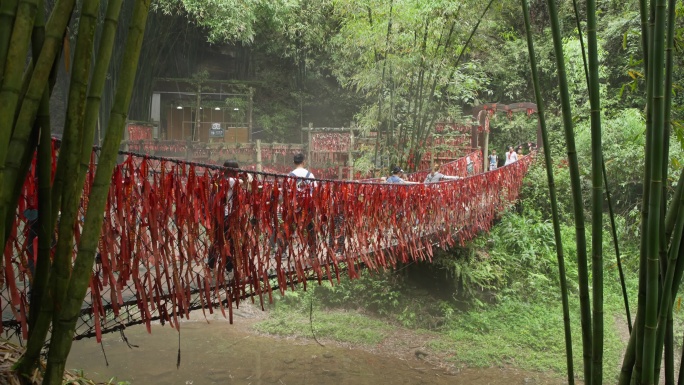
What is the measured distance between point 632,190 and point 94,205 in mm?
9443

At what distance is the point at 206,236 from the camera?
8.00 feet

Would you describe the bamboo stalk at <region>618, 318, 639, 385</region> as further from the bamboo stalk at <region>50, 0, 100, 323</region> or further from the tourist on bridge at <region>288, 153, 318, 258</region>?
the tourist on bridge at <region>288, 153, 318, 258</region>

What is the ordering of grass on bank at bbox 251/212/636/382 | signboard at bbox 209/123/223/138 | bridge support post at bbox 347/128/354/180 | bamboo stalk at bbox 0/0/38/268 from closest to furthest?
bamboo stalk at bbox 0/0/38/268
grass on bank at bbox 251/212/636/382
bridge support post at bbox 347/128/354/180
signboard at bbox 209/123/223/138

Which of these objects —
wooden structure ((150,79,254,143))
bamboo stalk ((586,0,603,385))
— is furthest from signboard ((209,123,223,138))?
bamboo stalk ((586,0,603,385))

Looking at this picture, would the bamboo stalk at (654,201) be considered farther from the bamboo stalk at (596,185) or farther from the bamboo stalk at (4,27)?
the bamboo stalk at (4,27)

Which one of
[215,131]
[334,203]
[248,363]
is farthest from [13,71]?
[215,131]

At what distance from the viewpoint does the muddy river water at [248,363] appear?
16.0ft

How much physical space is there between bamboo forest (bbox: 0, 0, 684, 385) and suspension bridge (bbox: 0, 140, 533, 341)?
1 centimetres

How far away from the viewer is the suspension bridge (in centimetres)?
192

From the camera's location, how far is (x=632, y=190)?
888 centimetres

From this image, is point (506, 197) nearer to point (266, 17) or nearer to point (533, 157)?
point (533, 157)

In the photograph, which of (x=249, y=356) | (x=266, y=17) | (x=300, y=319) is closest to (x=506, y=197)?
(x=300, y=319)

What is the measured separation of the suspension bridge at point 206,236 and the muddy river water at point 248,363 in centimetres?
159

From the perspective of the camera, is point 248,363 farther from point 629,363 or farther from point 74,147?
point 74,147
